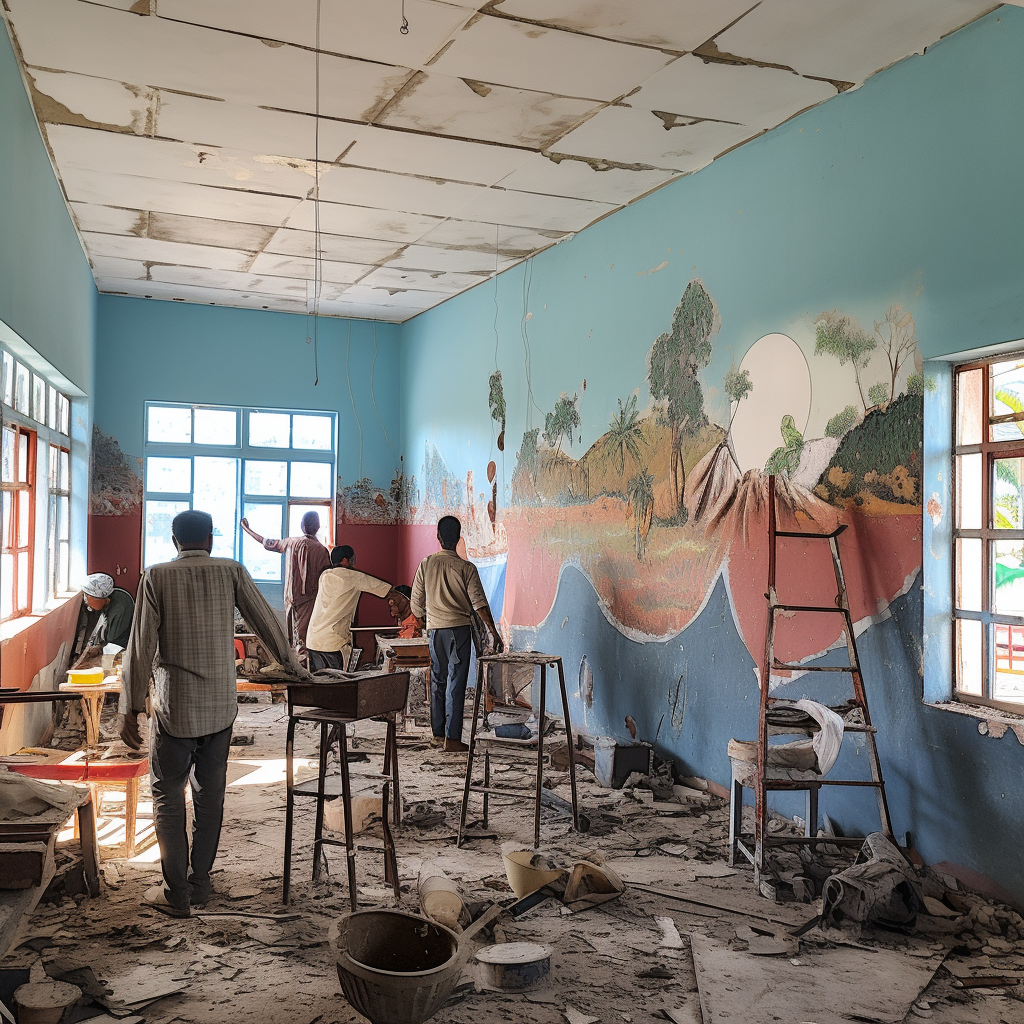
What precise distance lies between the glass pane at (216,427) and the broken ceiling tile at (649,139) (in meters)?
5.96

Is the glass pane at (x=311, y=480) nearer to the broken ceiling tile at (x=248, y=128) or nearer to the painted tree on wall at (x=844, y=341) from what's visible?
the broken ceiling tile at (x=248, y=128)

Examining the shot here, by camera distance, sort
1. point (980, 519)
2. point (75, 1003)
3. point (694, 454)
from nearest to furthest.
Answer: point (75, 1003), point (980, 519), point (694, 454)

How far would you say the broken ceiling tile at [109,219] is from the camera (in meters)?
7.10

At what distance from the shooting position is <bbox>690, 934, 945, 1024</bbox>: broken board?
3105 mm

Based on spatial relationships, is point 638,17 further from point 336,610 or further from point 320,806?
point 336,610

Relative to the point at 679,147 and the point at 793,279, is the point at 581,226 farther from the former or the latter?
the point at 793,279

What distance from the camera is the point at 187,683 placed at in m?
3.85

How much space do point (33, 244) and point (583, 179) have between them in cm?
332

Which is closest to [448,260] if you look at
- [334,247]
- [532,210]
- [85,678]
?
[334,247]

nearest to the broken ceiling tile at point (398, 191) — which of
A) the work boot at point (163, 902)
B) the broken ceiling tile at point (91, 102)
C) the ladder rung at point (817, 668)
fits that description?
the broken ceiling tile at point (91, 102)

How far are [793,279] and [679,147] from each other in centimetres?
114

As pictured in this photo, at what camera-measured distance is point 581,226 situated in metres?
7.14

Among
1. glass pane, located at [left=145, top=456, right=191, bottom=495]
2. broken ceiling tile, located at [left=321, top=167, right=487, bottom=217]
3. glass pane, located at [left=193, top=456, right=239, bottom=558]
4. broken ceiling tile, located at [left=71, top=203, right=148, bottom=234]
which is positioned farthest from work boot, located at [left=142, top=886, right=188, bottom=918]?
glass pane, located at [left=145, top=456, right=191, bottom=495]

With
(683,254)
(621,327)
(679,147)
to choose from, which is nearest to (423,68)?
(679,147)
